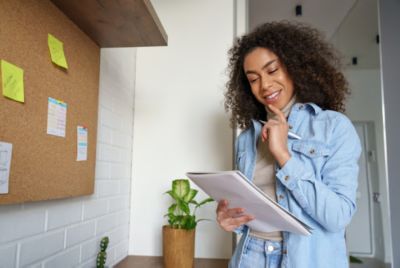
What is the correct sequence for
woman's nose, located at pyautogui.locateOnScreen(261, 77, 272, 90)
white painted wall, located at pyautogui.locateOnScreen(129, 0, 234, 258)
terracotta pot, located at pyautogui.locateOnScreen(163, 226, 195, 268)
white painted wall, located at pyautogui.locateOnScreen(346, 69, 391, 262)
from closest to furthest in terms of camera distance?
1. woman's nose, located at pyautogui.locateOnScreen(261, 77, 272, 90)
2. terracotta pot, located at pyautogui.locateOnScreen(163, 226, 195, 268)
3. white painted wall, located at pyautogui.locateOnScreen(129, 0, 234, 258)
4. white painted wall, located at pyautogui.locateOnScreen(346, 69, 391, 262)

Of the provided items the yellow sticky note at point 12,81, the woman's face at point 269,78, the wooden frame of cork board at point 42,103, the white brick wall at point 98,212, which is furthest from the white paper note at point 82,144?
the woman's face at point 269,78

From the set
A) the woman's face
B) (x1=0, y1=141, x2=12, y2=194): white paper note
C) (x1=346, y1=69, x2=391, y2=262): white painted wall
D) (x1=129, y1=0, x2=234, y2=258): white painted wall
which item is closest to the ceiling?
(x1=346, y1=69, x2=391, y2=262): white painted wall

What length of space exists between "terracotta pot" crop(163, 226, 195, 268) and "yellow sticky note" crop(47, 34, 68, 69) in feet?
2.70

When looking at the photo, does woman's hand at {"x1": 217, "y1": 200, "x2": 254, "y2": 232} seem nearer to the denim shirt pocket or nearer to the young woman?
the young woman

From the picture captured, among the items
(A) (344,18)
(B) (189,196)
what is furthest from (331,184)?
(A) (344,18)

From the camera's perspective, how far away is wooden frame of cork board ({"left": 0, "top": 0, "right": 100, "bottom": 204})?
0.76 metres

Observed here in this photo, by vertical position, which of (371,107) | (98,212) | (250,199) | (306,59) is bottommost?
(98,212)

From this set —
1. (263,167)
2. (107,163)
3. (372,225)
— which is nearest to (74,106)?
(107,163)

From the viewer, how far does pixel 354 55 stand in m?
3.00

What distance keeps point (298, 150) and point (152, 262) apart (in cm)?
100

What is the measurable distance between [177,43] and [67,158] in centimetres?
104

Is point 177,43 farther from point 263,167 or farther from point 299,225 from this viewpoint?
point 299,225

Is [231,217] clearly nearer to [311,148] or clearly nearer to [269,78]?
[311,148]

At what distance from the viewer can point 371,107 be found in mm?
2809
